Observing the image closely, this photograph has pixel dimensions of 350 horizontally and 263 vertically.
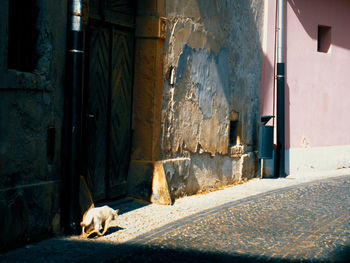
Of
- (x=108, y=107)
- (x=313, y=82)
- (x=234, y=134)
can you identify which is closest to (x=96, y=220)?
(x=108, y=107)

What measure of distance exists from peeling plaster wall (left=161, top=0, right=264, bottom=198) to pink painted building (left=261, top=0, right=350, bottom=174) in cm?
93

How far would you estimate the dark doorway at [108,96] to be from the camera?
7.38 meters

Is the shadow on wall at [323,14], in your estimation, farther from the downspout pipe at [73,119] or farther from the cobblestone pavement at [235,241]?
the downspout pipe at [73,119]

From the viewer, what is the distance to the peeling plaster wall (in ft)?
28.2

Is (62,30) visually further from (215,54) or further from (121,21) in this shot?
(215,54)

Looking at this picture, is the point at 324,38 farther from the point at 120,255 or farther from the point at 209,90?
the point at 120,255

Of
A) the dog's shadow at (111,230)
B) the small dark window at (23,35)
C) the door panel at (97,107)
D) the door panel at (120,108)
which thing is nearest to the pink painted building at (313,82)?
the door panel at (120,108)

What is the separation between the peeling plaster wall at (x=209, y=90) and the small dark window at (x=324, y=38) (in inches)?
117

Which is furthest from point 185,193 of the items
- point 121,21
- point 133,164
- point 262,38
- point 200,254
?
point 262,38

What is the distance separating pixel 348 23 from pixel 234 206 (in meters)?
8.27

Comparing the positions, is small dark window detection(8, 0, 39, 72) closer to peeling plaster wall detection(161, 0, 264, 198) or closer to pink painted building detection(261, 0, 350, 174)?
peeling plaster wall detection(161, 0, 264, 198)

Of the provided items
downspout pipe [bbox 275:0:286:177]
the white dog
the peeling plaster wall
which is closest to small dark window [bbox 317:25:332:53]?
downspout pipe [bbox 275:0:286:177]

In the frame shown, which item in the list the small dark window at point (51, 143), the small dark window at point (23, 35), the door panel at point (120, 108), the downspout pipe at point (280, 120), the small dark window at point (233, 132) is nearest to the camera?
the small dark window at point (23, 35)

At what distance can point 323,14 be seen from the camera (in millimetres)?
13828
